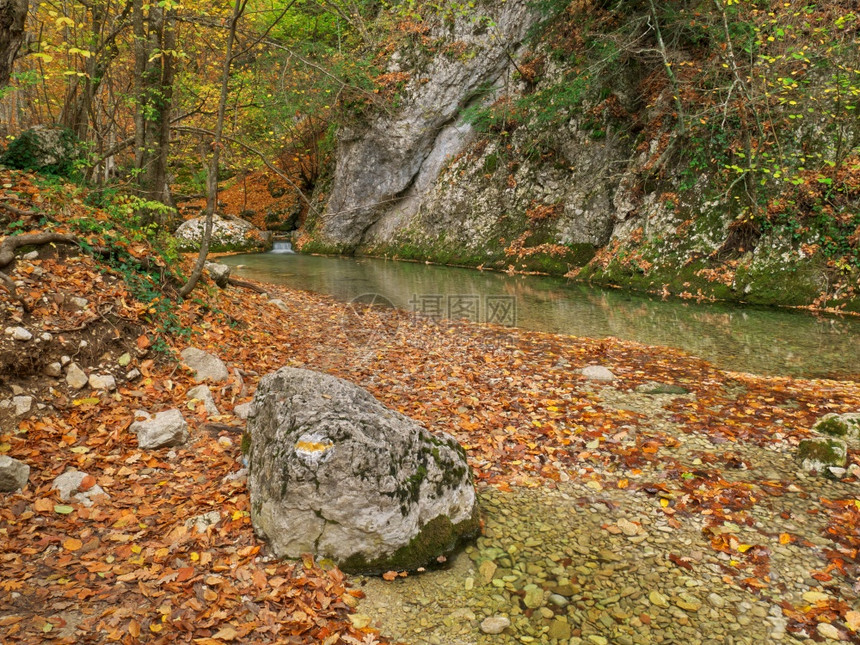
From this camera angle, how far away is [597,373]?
6.99m

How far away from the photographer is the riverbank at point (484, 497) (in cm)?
301

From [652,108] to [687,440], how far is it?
13995 millimetres

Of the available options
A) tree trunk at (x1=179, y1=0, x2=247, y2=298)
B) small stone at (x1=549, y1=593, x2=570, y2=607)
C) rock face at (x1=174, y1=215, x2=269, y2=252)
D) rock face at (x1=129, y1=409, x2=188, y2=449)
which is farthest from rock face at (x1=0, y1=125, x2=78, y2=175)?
rock face at (x1=174, y1=215, x2=269, y2=252)

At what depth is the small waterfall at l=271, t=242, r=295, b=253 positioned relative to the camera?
85.9 feet

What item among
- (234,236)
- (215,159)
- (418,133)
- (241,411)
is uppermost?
(418,133)

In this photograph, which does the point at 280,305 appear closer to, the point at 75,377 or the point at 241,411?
the point at 241,411

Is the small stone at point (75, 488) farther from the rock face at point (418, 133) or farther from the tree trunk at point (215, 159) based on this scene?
the rock face at point (418, 133)

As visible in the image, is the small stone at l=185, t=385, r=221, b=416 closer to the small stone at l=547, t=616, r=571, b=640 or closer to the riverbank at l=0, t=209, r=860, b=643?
Result: the riverbank at l=0, t=209, r=860, b=643

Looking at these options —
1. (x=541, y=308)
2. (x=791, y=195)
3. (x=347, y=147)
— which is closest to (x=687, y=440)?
(x=541, y=308)

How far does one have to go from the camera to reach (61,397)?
4613 millimetres

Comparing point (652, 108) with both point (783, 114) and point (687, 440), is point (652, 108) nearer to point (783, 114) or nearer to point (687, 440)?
point (783, 114)

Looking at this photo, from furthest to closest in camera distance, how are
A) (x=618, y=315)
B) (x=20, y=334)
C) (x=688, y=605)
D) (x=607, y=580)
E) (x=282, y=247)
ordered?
(x=282, y=247), (x=618, y=315), (x=20, y=334), (x=607, y=580), (x=688, y=605)

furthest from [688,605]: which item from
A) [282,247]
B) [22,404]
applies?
[282,247]

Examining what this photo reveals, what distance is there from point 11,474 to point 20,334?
62.6 inches
